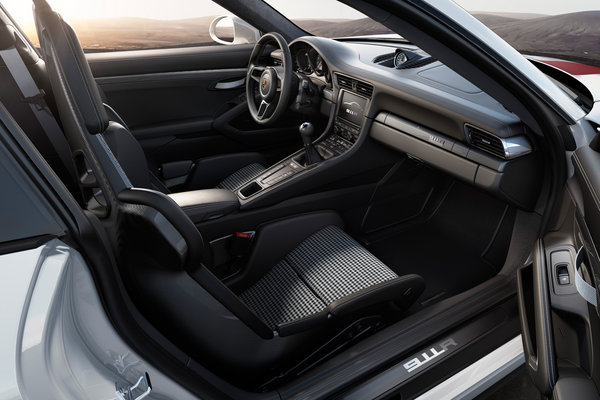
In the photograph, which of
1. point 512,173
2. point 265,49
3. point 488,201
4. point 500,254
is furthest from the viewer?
point 265,49

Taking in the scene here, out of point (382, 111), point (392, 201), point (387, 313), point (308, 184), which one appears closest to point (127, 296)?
point (387, 313)

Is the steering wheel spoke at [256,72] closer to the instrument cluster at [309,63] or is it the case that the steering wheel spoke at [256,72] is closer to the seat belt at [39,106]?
A: the instrument cluster at [309,63]

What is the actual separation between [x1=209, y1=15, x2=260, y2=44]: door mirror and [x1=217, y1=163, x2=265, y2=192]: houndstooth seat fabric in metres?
0.87

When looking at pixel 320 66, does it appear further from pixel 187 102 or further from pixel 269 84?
pixel 187 102

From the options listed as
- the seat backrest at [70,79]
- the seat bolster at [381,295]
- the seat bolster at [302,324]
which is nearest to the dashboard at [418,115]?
the seat bolster at [381,295]

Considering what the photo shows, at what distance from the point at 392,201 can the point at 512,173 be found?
87cm

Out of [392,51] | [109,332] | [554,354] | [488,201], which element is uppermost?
[392,51]

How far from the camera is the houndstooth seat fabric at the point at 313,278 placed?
1550 millimetres

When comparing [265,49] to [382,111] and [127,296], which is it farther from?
[127,296]

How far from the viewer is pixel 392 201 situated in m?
2.37

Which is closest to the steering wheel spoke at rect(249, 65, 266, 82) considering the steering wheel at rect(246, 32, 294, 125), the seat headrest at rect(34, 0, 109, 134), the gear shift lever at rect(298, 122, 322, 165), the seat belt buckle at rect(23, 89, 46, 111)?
the steering wheel at rect(246, 32, 294, 125)

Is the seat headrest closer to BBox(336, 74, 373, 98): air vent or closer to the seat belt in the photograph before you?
the seat belt

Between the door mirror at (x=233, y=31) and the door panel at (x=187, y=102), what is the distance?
77 millimetres

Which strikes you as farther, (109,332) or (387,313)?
(387,313)
